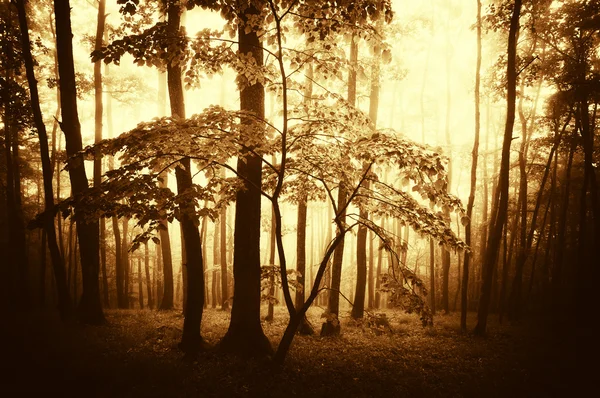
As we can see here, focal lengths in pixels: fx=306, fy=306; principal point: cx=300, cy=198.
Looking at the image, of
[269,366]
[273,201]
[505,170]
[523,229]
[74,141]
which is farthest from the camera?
[523,229]

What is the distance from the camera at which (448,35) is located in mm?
19562

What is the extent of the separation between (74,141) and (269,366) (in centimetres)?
815

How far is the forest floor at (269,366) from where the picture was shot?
5406 millimetres

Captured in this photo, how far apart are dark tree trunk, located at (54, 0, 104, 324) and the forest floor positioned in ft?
2.44

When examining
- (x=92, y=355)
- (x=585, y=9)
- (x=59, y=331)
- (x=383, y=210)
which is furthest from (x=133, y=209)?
(x=585, y=9)

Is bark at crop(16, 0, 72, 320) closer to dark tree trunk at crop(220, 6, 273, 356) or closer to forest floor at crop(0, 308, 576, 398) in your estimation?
forest floor at crop(0, 308, 576, 398)

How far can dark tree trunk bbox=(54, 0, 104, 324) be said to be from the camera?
8406mm

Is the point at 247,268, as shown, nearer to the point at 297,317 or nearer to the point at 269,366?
the point at 297,317

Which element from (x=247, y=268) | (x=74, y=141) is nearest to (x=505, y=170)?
(x=247, y=268)

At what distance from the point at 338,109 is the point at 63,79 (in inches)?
327

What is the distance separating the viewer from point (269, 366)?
6188 millimetres

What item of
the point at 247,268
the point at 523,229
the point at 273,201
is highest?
the point at 273,201

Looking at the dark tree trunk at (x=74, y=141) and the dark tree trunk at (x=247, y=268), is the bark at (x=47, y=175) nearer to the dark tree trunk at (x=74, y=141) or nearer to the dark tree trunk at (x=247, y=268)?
the dark tree trunk at (x=74, y=141)

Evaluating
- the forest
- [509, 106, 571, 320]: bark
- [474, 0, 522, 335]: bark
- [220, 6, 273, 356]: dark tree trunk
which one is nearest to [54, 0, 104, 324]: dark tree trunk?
the forest
